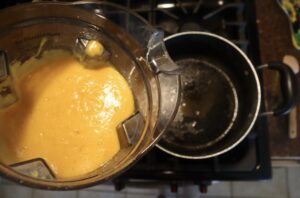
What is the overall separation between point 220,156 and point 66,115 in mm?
297

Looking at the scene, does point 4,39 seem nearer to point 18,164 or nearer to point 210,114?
point 18,164

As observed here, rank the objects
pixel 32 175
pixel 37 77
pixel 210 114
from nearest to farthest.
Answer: pixel 32 175, pixel 37 77, pixel 210 114

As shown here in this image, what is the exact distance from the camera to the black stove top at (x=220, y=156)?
2.02 feet

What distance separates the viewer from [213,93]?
2.31 feet

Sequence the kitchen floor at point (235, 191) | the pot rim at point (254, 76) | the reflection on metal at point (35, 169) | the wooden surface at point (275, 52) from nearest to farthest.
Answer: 1. the reflection on metal at point (35, 169)
2. the pot rim at point (254, 76)
3. the wooden surface at point (275, 52)
4. the kitchen floor at point (235, 191)

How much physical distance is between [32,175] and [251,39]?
483mm

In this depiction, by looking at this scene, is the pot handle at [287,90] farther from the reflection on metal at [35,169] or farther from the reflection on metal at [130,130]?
the reflection on metal at [35,169]

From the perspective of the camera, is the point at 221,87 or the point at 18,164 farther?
→ the point at 221,87

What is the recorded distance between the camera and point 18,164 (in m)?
0.44

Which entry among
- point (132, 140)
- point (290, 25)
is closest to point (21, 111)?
point (132, 140)

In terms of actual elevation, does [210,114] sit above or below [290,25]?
below

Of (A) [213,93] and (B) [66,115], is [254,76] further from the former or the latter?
(B) [66,115]

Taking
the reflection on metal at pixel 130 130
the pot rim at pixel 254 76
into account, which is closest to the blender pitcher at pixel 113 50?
the reflection on metal at pixel 130 130

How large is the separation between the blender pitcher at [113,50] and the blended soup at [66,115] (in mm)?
14
